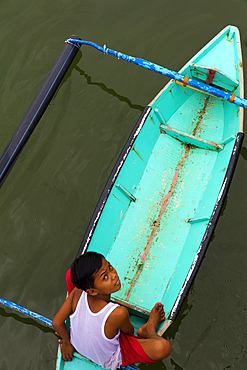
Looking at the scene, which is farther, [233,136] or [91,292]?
[233,136]

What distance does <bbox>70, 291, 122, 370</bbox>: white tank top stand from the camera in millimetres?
2395

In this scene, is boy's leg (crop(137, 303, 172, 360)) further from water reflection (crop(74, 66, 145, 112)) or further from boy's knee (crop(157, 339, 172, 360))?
water reflection (crop(74, 66, 145, 112))

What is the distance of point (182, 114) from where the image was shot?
16.8ft

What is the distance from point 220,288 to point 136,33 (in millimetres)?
5151

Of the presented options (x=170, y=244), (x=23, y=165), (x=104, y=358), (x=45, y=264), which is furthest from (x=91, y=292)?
(x=23, y=165)

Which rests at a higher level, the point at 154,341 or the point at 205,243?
the point at 205,243

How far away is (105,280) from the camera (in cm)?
237

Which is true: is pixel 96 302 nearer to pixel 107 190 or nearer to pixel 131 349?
pixel 131 349

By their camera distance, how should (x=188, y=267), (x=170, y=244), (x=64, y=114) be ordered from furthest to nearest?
(x=64, y=114), (x=170, y=244), (x=188, y=267)

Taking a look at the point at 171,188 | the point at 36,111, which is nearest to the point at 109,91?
the point at 36,111

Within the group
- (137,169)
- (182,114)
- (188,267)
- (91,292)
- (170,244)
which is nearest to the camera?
(91,292)

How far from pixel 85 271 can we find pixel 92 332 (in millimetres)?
542

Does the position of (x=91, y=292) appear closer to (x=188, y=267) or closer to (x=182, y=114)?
(x=188, y=267)

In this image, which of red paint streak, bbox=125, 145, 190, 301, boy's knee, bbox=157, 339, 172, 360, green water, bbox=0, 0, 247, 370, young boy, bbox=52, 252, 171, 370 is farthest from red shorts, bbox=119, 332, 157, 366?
green water, bbox=0, 0, 247, 370
